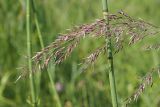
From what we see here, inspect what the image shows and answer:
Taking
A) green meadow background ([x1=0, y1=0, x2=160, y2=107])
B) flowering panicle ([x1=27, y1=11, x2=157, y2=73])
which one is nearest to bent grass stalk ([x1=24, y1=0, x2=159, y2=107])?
flowering panicle ([x1=27, y1=11, x2=157, y2=73])

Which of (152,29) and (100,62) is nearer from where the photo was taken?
(152,29)

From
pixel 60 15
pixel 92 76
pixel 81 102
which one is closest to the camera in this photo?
pixel 81 102

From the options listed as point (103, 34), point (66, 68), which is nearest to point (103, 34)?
point (103, 34)

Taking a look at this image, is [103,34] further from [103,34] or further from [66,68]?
[66,68]

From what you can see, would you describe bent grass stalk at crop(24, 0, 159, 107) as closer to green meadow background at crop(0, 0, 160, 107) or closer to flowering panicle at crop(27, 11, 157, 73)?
flowering panicle at crop(27, 11, 157, 73)

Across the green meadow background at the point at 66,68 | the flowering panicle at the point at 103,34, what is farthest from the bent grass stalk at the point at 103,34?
the green meadow background at the point at 66,68

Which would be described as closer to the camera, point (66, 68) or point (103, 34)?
point (103, 34)

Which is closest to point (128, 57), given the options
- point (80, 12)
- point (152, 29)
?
point (80, 12)

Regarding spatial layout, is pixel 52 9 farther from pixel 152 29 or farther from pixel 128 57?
pixel 152 29
